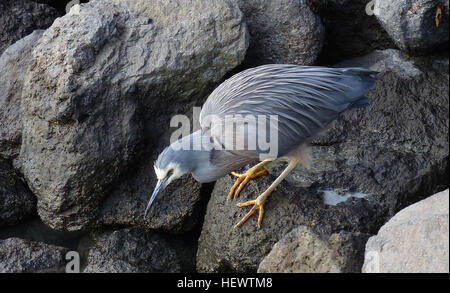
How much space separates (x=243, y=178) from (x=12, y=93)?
2.11 m

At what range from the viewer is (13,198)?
498 centimetres

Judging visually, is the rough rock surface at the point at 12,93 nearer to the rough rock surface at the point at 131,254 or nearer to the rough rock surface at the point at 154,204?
the rough rock surface at the point at 154,204

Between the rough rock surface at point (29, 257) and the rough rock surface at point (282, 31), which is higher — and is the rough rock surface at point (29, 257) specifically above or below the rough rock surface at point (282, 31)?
below

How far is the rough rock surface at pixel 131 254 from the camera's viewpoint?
4.48 metres

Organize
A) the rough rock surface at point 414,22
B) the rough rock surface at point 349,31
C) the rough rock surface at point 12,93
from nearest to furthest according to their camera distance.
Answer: the rough rock surface at point 414,22 < the rough rock surface at point 12,93 < the rough rock surface at point 349,31

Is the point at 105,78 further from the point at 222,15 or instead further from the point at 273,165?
the point at 273,165

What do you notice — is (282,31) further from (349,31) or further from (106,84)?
(106,84)

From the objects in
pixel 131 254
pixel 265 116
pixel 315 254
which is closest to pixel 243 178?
pixel 265 116

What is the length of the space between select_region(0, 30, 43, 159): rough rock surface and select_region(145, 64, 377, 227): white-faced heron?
169cm

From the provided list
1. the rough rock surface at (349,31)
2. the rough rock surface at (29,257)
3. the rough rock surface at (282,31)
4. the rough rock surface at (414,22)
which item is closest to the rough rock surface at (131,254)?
the rough rock surface at (29,257)

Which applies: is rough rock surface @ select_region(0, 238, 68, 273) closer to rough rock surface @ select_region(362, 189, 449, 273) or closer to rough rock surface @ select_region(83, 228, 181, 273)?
rough rock surface @ select_region(83, 228, 181, 273)

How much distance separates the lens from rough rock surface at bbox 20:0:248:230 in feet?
15.1

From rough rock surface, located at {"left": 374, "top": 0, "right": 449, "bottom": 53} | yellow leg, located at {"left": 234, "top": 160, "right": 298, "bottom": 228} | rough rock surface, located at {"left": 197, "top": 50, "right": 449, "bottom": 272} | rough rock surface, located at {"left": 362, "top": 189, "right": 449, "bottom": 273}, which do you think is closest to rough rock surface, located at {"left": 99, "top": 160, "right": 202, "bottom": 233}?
rough rock surface, located at {"left": 197, "top": 50, "right": 449, "bottom": 272}

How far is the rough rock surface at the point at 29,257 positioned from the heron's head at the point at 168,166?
946mm
